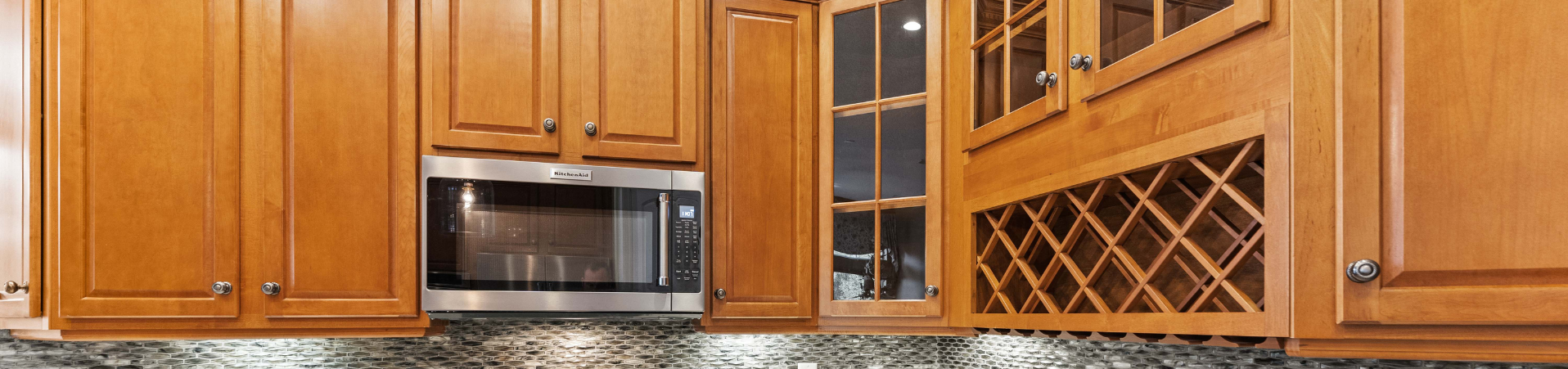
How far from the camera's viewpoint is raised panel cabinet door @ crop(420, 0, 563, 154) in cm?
182

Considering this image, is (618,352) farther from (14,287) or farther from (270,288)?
(14,287)

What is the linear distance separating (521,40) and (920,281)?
3.14 ft

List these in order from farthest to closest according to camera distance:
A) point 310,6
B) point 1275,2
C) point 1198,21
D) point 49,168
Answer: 1. point 310,6
2. point 49,168
3. point 1198,21
4. point 1275,2

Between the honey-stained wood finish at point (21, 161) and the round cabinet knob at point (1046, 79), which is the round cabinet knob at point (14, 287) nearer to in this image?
the honey-stained wood finish at point (21, 161)

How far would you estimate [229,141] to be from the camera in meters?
1.71

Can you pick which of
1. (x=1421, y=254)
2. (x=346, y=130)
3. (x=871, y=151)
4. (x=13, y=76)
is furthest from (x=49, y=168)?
(x=1421, y=254)

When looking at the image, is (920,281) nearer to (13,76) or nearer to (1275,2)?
(1275,2)

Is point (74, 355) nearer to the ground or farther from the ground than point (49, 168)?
nearer to the ground

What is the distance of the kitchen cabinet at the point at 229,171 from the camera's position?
1.62 metres

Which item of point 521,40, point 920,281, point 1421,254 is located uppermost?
point 521,40

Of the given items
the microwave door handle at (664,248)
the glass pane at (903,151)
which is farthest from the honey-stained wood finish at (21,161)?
the glass pane at (903,151)

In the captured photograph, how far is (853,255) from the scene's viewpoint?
1992 mm

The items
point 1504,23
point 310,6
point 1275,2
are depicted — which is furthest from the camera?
point 310,6

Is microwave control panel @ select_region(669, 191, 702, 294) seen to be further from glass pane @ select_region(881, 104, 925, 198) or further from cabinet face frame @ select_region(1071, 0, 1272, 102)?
cabinet face frame @ select_region(1071, 0, 1272, 102)
